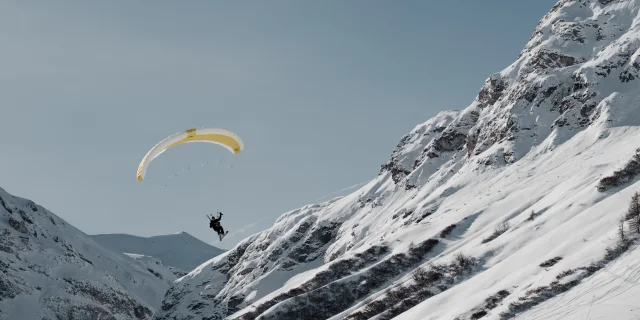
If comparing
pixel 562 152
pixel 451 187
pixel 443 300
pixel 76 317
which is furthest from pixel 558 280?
pixel 76 317

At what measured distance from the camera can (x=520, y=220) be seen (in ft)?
349

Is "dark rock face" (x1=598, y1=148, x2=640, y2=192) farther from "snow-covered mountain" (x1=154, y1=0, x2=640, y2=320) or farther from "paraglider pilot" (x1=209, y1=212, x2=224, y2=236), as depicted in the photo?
"paraglider pilot" (x1=209, y1=212, x2=224, y2=236)

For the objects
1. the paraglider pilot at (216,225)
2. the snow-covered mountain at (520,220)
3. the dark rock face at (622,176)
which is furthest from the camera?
the dark rock face at (622,176)

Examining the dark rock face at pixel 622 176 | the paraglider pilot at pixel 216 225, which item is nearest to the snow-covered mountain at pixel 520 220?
the dark rock face at pixel 622 176

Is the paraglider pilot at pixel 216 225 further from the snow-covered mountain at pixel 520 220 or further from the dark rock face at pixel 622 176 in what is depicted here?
the dark rock face at pixel 622 176

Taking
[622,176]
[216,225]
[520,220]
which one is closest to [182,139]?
[216,225]

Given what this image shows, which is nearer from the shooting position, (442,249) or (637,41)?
(442,249)

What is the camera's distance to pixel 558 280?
6138 cm

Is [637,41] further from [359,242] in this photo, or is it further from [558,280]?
[558,280]

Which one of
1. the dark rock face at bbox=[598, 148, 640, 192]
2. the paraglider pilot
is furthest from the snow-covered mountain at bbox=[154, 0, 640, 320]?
the paraglider pilot

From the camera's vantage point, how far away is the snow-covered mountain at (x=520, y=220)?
6475 centimetres

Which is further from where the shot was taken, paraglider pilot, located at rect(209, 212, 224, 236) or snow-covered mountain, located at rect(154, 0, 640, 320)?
snow-covered mountain, located at rect(154, 0, 640, 320)

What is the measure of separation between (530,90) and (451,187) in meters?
36.7

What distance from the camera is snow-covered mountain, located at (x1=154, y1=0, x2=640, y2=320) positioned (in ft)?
212
